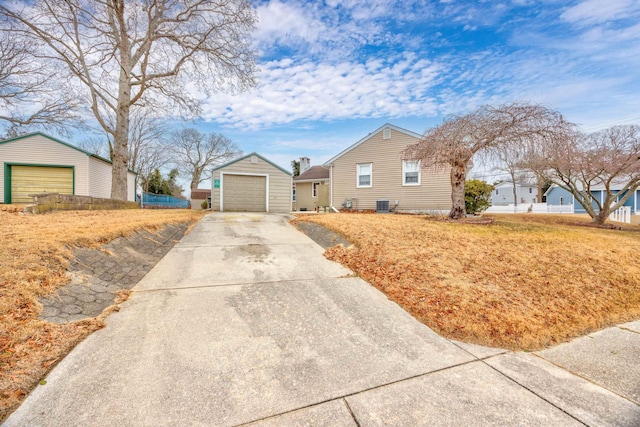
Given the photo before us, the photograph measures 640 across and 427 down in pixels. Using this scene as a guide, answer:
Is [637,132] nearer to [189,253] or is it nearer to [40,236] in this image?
[189,253]

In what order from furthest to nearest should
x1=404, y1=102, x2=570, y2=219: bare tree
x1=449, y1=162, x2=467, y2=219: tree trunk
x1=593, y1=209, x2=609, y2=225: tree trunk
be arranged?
1. x1=593, y1=209, x2=609, y2=225: tree trunk
2. x1=449, y1=162, x2=467, y2=219: tree trunk
3. x1=404, y1=102, x2=570, y2=219: bare tree

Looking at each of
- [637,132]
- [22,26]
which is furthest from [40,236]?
[637,132]

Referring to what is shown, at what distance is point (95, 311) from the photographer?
9.18ft

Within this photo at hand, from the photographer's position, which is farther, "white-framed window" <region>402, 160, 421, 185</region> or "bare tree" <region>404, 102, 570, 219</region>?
"white-framed window" <region>402, 160, 421, 185</region>

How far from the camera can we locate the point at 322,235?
6.93m

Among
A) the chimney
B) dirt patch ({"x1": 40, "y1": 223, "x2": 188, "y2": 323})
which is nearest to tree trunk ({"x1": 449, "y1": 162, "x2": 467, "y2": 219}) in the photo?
dirt patch ({"x1": 40, "y1": 223, "x2": 188, "y2": 323})

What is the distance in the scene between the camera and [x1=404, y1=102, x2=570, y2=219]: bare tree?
6.90 m

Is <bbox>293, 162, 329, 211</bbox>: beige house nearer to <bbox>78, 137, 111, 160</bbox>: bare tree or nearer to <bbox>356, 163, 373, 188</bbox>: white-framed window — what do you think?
<bbox>356, 163, 373, 188</bbox>: white-framed window

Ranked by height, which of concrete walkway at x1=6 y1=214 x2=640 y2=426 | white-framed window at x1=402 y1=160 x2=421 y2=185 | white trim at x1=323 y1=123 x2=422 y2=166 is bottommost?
concrete walkway at x1=6 y1=214 x2=640 y2=426

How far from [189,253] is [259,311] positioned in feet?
9.52

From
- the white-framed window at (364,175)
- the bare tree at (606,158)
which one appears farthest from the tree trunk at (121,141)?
the bare tree at (606,158)

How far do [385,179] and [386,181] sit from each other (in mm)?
123

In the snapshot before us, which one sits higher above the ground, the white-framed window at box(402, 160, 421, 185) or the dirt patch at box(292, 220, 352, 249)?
the white-framed window at box(402, 160, 421, 185)

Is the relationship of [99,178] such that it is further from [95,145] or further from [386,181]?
[95,145]
